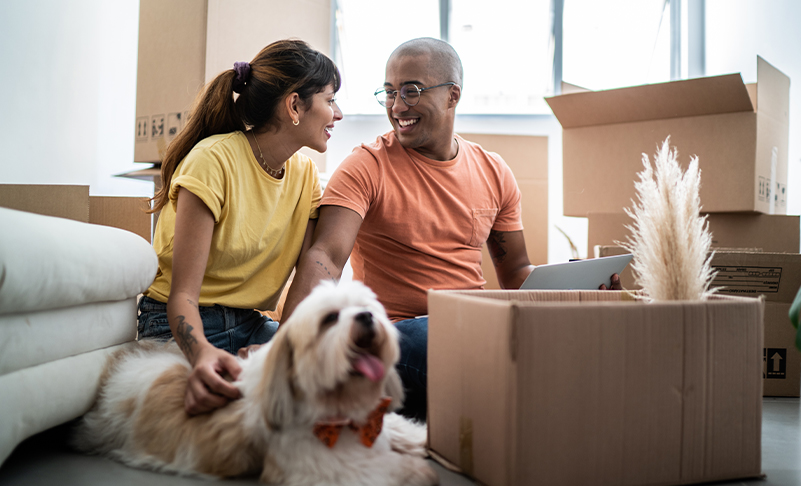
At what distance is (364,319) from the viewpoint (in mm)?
960

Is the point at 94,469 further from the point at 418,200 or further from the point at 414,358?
the point at 418,200

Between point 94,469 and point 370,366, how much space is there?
0.61 meters

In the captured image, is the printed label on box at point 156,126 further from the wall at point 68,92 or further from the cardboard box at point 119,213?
the wall at point 68,92

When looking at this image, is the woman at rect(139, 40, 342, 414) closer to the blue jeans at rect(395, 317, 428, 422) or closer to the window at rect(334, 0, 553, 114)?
the blue jeans at rect(395, 317, 428, 422)

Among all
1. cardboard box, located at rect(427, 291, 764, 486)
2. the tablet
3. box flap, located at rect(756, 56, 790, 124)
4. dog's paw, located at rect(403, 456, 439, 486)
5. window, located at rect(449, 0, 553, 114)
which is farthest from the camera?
window, located at rect(449, 0, 553, 114)

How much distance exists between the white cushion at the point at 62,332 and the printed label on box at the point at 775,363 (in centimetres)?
193

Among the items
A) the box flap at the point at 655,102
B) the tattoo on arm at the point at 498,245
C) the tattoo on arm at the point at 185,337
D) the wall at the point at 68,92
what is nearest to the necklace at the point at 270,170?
the tattoo on arm at the point at 185,337

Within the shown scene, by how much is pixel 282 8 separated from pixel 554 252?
222 centimetres

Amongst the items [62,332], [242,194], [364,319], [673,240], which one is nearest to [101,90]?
[242,194]

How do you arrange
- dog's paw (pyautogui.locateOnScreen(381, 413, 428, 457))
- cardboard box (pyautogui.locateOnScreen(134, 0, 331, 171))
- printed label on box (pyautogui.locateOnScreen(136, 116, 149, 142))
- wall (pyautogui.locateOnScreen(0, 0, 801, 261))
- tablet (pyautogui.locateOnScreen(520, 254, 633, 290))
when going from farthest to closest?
wall (pyautogui.locateOnScreen(0, 0, 801, 261)) < printed label on box (pyautogui.locateOnScreen(136, 116, 149, 142)) < cardboard box (pyautogui.locateOnScreen(134, 0, 331, 171)) < tablet (pyautogui.locateOnScreen(520, 254, 633, 290)) < dog's paw (pyautogui.locateOnScreen(381, 413, 428, 457))

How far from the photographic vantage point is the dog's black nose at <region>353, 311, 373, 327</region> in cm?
96

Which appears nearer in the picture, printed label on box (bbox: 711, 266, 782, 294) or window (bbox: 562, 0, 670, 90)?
printed label on box (bbox: 711, 266, 782, 294)

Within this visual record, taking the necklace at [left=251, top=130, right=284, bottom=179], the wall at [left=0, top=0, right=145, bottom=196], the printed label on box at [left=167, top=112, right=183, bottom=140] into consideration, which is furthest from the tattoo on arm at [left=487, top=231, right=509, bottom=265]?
Result: the wall at [left=0, top=0, right=145, bottom=196]

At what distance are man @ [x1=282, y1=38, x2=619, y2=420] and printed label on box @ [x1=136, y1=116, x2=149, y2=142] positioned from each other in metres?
1.34
